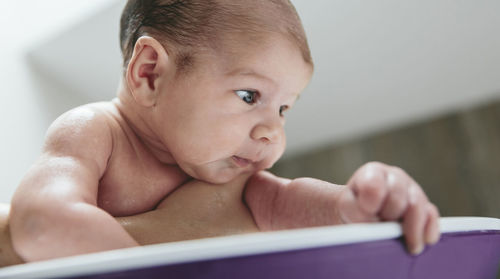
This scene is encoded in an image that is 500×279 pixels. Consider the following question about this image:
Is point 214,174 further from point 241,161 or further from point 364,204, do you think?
point 364,204

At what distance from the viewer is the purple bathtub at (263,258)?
0.27 metres

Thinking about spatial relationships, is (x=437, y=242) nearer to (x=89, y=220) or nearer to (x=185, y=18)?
(x=89, y=220)

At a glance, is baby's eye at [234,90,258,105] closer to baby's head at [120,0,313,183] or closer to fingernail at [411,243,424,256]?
baby's head at [120,0,313,183]

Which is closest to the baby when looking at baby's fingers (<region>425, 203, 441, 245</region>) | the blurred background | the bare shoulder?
the bare shoulder

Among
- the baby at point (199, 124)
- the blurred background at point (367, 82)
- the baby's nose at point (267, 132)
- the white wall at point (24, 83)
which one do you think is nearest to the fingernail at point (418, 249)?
the baby at point (199, 124)

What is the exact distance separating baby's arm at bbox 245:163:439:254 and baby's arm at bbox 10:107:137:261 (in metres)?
0.19

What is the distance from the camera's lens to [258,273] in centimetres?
28

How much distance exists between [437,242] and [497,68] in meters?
0.94

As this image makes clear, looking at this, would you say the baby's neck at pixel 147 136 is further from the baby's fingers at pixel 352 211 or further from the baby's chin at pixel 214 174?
the baby's fingers at pixel 352 211

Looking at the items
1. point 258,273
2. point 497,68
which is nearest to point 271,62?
point 258,273

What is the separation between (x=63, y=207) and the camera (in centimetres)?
40

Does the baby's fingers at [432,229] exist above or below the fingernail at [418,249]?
above

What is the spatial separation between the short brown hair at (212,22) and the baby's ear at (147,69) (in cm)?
2

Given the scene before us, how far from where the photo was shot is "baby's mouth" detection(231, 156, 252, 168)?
590 mm
